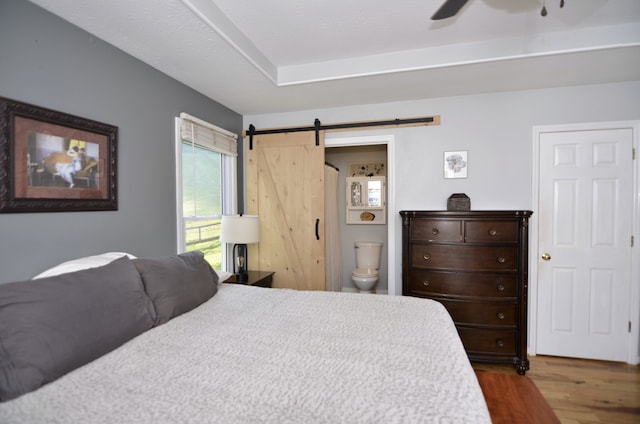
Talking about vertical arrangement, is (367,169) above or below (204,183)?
above

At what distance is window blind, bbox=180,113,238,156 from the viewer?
251cm

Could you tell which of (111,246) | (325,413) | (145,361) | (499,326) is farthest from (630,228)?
(111,246)

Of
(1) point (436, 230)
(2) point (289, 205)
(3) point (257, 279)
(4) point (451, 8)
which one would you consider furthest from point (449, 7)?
(3) point (257, 279)

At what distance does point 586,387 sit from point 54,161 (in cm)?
391

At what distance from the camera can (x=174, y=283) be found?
1.62 m

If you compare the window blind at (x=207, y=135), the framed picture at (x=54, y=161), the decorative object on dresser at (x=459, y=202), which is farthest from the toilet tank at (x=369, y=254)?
the framed picture at (x=54, y=161)

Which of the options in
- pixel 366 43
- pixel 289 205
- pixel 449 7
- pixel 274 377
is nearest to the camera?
pixel 274 377

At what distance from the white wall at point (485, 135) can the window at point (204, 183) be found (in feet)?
4.86

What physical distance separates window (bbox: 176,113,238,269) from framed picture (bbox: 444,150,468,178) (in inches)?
88.0

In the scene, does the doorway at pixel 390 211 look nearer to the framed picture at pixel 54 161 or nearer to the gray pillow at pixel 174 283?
the gray pillow at pixel 174 283

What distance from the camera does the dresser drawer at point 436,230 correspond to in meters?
2.59

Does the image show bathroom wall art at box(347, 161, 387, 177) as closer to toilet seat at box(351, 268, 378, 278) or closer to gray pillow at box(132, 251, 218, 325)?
toilet seat at box(351, 268, 378, 278)

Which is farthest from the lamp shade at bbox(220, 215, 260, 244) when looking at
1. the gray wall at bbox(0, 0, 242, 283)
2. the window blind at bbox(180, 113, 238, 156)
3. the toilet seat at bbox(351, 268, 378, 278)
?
the toilet seat at bbox(351, 268, 378, 278)

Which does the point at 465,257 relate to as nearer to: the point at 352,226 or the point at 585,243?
the point at 585,243
